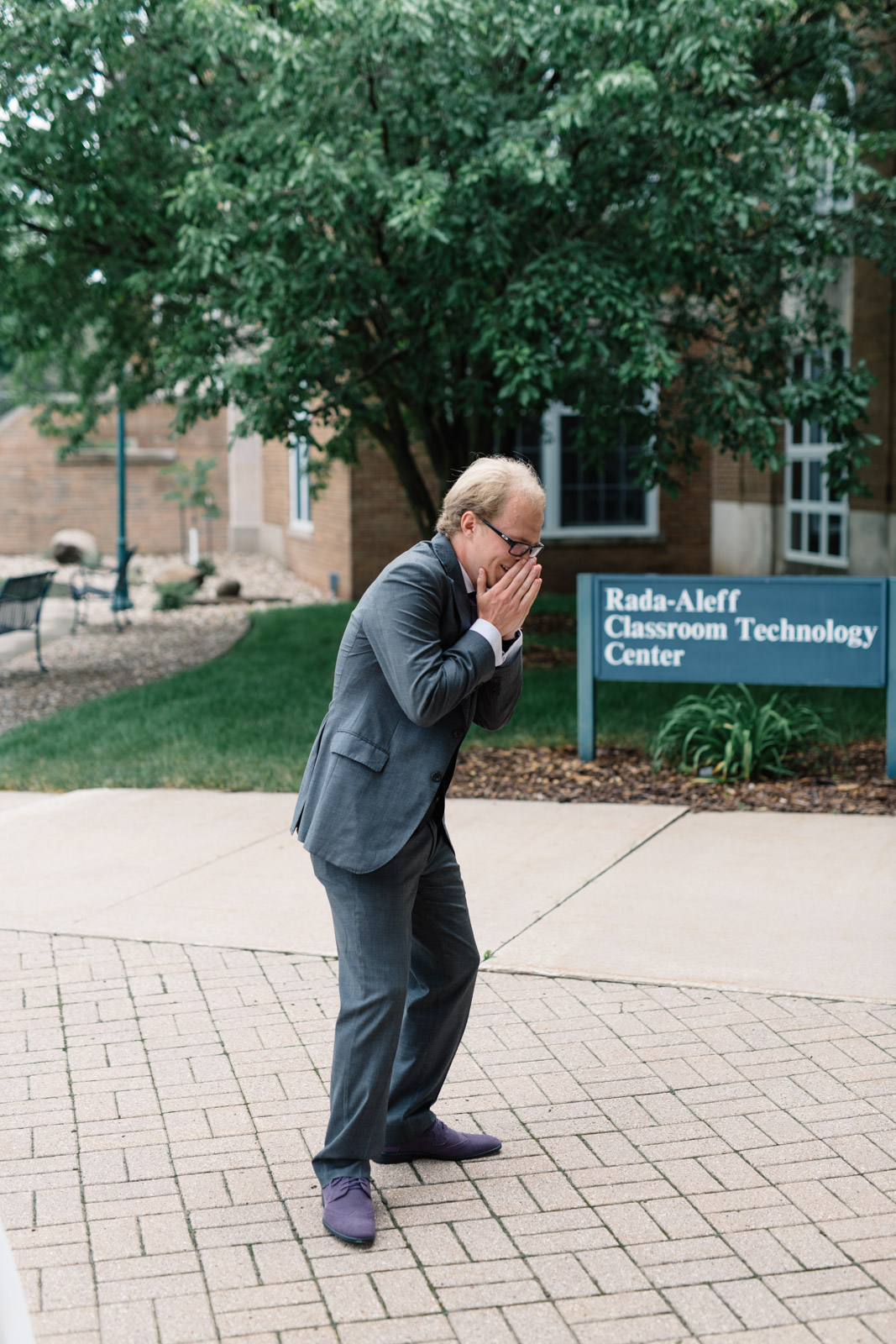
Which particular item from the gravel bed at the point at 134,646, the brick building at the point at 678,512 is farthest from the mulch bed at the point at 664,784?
the brick building at the point at 678,512

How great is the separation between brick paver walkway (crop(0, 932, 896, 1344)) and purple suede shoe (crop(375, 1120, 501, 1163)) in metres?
0.04

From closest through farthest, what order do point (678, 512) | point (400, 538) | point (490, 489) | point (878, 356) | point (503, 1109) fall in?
point (490, 489), point (503, 1109), point (878, 356), point (400, 538), point (678, 512)

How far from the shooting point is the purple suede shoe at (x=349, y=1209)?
3217 mm

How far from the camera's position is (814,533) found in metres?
18.3

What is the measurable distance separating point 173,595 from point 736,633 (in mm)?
13037

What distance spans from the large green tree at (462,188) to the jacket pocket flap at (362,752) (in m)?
5.49

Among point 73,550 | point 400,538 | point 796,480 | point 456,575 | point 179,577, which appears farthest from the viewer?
point 73,550

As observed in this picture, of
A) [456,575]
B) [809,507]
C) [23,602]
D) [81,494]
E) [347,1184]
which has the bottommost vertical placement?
[347,1184]

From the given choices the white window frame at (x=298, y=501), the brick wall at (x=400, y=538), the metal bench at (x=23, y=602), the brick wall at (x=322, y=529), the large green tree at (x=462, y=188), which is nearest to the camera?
the large green tree at (x=462, y=188)

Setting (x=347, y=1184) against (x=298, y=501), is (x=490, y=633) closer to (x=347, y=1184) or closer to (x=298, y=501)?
(x=347, y=1184)

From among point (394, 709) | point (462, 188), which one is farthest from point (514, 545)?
point (462, 188)

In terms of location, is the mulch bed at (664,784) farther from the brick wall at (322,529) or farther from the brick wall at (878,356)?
the brick wall at (322,529)

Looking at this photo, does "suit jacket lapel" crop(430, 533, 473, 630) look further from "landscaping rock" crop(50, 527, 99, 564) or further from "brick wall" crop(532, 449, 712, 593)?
"landscaping rock" crop(50, 527, 99, 564)

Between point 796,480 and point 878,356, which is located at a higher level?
point 878,356
